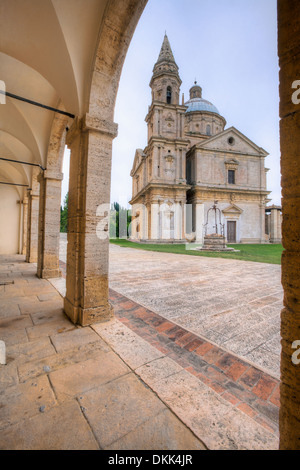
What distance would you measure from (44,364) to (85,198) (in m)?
1.98

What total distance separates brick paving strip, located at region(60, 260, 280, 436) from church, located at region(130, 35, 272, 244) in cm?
2034

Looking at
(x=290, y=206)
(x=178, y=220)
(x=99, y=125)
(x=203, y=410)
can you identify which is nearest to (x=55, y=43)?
(x=99, y=125)

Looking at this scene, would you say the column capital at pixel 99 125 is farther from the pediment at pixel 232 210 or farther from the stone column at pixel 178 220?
the pediment at pixel 232 210

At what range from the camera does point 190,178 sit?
87.8 ft

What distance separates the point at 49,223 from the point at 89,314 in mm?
3564

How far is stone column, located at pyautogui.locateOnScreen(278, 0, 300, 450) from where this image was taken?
964mm

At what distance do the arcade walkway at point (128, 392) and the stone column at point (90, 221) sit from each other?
33cm

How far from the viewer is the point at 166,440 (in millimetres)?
1194

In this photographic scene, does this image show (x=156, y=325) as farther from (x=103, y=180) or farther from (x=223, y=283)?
(x=223, y=283)

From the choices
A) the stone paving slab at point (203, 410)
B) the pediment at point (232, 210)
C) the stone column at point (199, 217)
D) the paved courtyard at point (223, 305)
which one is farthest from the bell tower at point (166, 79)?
the stone paving slab at point (203, 410)

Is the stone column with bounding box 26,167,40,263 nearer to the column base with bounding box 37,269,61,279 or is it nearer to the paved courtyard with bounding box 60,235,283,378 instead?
the column base with bounding box 37,269,61,279

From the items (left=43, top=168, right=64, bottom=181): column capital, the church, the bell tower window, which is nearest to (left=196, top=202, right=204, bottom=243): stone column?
the church

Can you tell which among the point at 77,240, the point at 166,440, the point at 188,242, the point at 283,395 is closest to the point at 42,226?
the point at 77,240

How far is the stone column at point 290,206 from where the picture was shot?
3.16 feet
